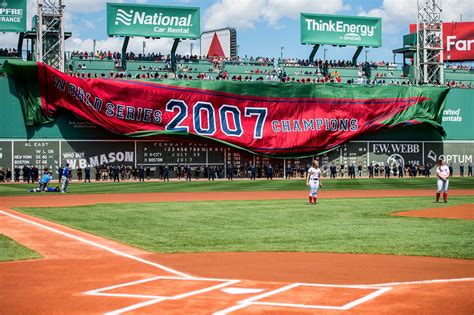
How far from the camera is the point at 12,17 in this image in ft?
189

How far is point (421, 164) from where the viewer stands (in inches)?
2518

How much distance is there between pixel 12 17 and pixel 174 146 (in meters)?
17.5

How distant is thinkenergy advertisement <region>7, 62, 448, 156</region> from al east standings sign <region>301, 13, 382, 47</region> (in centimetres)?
756

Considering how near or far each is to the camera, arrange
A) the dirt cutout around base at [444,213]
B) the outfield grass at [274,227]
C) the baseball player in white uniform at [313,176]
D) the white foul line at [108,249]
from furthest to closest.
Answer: the baseball player in white uniform at [313,176] < the dirt cutout around base at [444,213] < the outfield grass at [274,227] < the white foul line at [108,249]

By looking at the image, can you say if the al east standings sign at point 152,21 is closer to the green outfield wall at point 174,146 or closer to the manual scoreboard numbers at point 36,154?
the green outfield wall at point 174,146

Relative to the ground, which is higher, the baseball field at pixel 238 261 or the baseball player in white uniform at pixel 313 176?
the baseball player in white uniform at pixel 313 176

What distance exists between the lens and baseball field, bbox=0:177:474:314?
30.7ft

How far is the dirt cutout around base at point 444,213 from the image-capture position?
74.3 feet

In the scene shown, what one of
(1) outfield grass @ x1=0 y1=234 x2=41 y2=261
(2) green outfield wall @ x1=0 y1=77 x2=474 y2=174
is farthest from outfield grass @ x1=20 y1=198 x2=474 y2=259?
(2) green outfield wall @ x1=0 y1=77 x2=474 y2=174

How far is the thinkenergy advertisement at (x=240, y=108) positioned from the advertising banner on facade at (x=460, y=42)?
20.2m

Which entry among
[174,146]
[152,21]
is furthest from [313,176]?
[152,21]

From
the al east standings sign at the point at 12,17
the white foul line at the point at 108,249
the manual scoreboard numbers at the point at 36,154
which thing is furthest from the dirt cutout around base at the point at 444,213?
the al east standings sign at the point at 12,17

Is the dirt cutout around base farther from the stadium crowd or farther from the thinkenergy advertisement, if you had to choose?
the thinkenergy advertisement

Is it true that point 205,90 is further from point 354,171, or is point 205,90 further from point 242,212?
point 242,212
